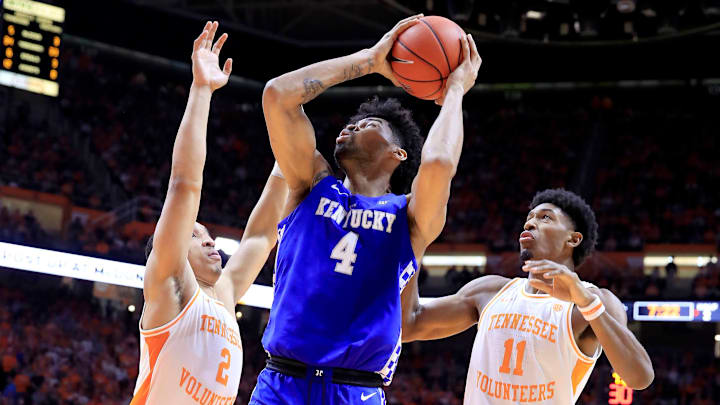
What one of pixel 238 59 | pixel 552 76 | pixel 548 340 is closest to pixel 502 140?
pixel 552 76

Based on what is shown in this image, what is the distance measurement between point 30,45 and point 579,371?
555 inches

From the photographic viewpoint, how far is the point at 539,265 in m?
3.79

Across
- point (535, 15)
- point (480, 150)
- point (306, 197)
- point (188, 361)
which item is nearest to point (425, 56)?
point (306, 197)

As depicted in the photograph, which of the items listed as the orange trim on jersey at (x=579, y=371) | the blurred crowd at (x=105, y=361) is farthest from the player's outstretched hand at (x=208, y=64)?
the blurred crowd at (x=105, y=361)

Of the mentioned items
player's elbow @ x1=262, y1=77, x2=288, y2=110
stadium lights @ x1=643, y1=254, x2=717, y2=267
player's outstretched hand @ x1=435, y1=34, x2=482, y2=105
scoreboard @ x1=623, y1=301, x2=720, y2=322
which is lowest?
player's elbow @ x1=262, y1=77, x2=288, y2=110

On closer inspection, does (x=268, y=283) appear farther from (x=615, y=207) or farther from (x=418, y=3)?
(x=615, y=207)

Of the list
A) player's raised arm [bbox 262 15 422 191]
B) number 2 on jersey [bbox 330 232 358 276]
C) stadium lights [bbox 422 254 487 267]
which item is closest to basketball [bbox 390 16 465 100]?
player's raised arm [bbox 262 15 422 191]

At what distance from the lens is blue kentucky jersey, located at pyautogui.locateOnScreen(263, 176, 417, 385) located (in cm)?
328

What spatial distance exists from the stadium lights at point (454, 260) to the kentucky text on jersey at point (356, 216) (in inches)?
647

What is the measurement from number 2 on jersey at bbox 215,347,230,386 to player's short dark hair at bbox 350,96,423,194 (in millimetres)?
1153

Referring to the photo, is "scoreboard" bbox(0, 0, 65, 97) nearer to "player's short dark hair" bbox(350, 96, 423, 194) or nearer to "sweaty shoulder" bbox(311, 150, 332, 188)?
"player's short dark hair" bbox(350, 96, 423, 194)

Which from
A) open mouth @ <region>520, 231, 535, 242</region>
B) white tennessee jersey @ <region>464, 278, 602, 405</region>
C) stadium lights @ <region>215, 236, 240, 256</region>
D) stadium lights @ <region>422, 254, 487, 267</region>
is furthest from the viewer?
stadium lights @ <region>422, 254, 487, 267</region>

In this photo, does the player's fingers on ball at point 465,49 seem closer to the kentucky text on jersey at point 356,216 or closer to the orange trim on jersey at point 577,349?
the kentucky text on jersey at point 356,216

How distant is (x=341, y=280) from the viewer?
3348 mm
